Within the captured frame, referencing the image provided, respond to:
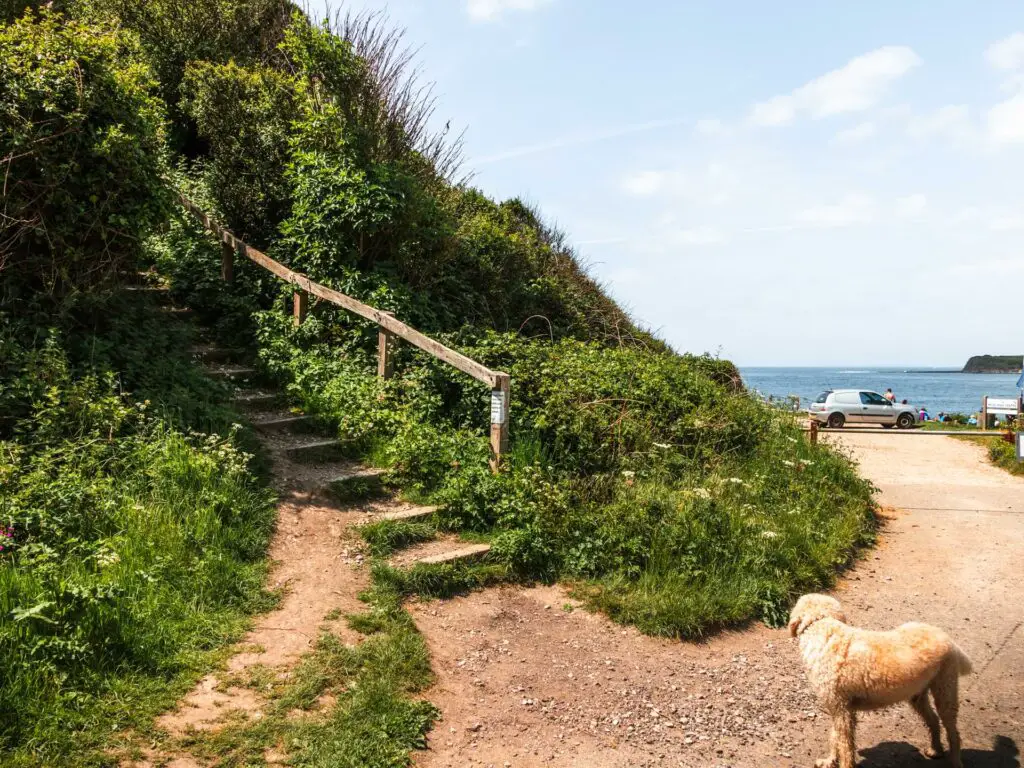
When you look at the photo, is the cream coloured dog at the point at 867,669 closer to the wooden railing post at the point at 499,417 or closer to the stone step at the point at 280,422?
the wooden railing post at the point at 499,417

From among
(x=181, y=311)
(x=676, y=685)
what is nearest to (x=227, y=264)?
(x=181, y=311)

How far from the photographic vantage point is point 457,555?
19.6 feet

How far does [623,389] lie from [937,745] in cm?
558

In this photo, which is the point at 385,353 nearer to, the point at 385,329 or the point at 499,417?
the point at 385,329

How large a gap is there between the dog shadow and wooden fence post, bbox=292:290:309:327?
317 inches

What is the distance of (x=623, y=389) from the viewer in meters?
9.08

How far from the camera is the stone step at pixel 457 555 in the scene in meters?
5.86

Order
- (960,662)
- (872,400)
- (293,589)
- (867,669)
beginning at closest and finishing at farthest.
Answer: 1. (867,669)
2. (960,662)
3. (293,589)
4. (872,400)

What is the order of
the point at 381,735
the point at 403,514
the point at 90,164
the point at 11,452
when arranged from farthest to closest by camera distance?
the point at 90,164, the point at 403,514, the point at 11,452, the point at 381,735

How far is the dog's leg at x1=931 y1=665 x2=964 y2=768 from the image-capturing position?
3.73 meters

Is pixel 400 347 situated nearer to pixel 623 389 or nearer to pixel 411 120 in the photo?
pixel 623 389

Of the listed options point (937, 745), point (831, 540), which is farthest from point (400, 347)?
point (937, 745)

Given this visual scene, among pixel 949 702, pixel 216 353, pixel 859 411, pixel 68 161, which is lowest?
pixel 949 702

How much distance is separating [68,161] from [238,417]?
3029 mm
